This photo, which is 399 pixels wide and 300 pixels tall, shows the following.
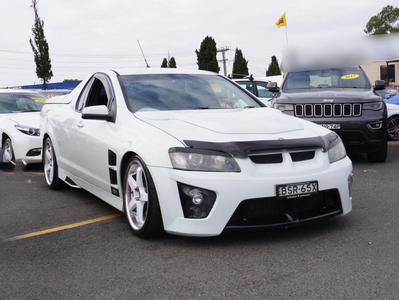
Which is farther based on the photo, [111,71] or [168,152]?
[111,71]

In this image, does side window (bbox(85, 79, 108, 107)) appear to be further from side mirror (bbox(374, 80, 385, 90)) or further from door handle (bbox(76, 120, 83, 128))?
side mirror (bbox(374, 80, 385, 90))

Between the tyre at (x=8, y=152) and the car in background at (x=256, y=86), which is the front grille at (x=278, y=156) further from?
the car in background at (x=256, y=86)

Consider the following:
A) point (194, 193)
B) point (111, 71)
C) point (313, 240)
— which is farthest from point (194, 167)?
point (111, 71)

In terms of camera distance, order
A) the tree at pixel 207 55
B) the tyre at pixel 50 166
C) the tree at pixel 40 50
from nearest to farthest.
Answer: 1. the tyre at pixel 50 166
2. the tree at pixel 40 50
3. the tree at pixel 207 55

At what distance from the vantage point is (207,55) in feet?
155

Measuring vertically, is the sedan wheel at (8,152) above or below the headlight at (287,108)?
below

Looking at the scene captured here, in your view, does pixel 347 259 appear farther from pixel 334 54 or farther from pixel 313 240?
pixel 334 54

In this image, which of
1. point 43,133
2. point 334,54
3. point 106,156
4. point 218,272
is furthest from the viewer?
point 334,54

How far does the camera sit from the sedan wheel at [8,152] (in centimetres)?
863

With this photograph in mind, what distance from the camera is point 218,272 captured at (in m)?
3.45

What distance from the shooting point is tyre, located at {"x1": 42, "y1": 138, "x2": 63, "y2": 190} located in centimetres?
645

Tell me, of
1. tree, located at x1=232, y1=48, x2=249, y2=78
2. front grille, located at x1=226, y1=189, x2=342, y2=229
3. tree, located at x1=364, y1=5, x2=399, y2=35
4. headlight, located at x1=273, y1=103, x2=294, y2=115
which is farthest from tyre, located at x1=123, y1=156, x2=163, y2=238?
tree, located at x1=232, y1=48, x2=249, y2=78

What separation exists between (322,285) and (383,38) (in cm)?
492

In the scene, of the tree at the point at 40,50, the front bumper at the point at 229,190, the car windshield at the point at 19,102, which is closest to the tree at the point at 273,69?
the tree at the point at 40,50
